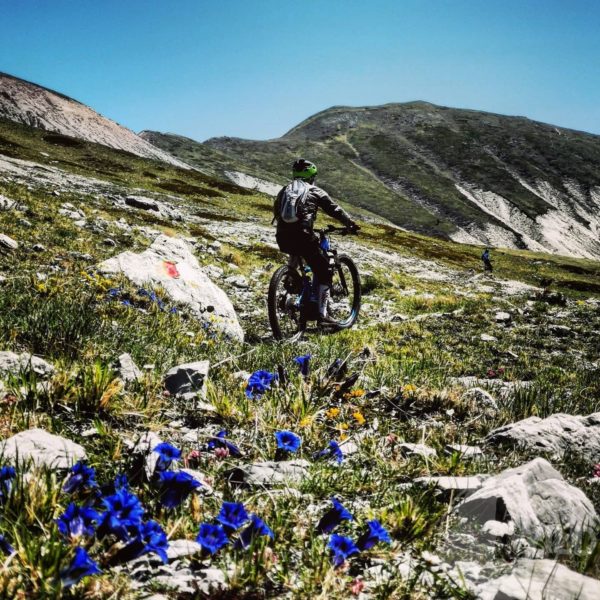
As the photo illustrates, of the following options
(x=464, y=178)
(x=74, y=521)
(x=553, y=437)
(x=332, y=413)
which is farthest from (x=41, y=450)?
(x=464, y=178)

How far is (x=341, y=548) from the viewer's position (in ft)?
5.49

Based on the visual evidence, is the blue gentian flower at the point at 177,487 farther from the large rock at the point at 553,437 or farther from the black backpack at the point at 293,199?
the black backpack at the point at 293,199

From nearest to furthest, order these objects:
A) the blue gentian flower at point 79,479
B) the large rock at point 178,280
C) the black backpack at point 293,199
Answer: the blue gentian flower at point 79,479 → the black backpack at point 293,199 → the large rock at point 178,280

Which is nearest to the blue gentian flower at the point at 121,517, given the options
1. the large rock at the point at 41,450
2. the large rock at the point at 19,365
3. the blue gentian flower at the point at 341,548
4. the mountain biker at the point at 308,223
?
the large rock at the point at 41,450

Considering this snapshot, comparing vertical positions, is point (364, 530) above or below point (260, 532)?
below

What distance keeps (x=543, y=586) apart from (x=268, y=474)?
4.42 feet

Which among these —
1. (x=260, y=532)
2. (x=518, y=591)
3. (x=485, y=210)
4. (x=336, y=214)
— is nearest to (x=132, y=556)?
(x=260, y=532)

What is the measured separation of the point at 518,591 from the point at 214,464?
163cm

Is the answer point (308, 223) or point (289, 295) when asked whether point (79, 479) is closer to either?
point (308, 223)

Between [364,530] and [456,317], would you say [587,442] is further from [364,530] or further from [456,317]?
[456,317]

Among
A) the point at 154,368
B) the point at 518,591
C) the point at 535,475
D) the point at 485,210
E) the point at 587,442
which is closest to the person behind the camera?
the point at 518,591

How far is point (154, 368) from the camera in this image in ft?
12.5

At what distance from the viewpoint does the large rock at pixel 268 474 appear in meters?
2.29

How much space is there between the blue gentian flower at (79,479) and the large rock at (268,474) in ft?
2.46
